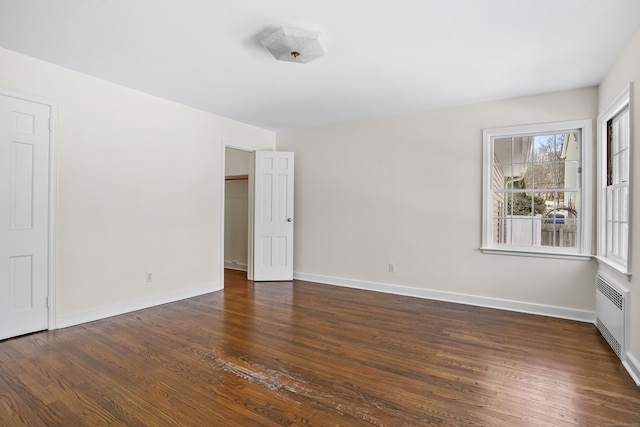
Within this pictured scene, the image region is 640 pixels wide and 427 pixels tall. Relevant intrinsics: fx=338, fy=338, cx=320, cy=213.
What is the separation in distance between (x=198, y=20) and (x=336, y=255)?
3.72 meters

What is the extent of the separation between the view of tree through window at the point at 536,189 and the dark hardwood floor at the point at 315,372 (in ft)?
3.20

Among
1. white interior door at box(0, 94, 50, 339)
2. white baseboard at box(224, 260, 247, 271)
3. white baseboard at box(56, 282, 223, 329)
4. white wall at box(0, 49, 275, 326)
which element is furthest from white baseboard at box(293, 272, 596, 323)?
white interior door at box(0, 94, 50, 339)

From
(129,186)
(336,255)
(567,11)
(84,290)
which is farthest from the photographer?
(336,255)

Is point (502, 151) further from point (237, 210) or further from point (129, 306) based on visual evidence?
point (129, 306)

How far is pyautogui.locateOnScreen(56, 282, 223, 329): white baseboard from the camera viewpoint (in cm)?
334

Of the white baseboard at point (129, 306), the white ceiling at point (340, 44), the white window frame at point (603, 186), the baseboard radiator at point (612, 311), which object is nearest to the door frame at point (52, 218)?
the white baseboard at point (129, 306)

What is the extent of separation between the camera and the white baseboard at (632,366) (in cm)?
233

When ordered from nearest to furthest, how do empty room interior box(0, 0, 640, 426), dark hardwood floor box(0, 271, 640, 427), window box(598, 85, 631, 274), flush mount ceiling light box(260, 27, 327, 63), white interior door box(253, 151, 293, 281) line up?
1. dark hardwood floor box(0, 271, 640, 427)
2. empty room interior box(0, 0, 640, 426)
3. flush mount ceiling light box(260, 27, 327, 63)
4. window box(598, 85, 631, 274)
5. white interior door box(253, 151, 293, 281)

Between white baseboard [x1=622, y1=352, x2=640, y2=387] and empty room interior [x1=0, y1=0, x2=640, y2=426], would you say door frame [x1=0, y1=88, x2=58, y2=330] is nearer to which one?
empty room interior [x1=0, y1=0, x2=640, y2=426]

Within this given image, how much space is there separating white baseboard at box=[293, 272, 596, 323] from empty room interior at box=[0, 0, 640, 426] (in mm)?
29

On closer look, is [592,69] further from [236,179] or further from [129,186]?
[236,179]

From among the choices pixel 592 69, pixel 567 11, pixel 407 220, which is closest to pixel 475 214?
pixel 407 220

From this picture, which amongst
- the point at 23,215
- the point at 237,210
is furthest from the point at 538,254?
the point at 23,215

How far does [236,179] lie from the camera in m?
6.46
